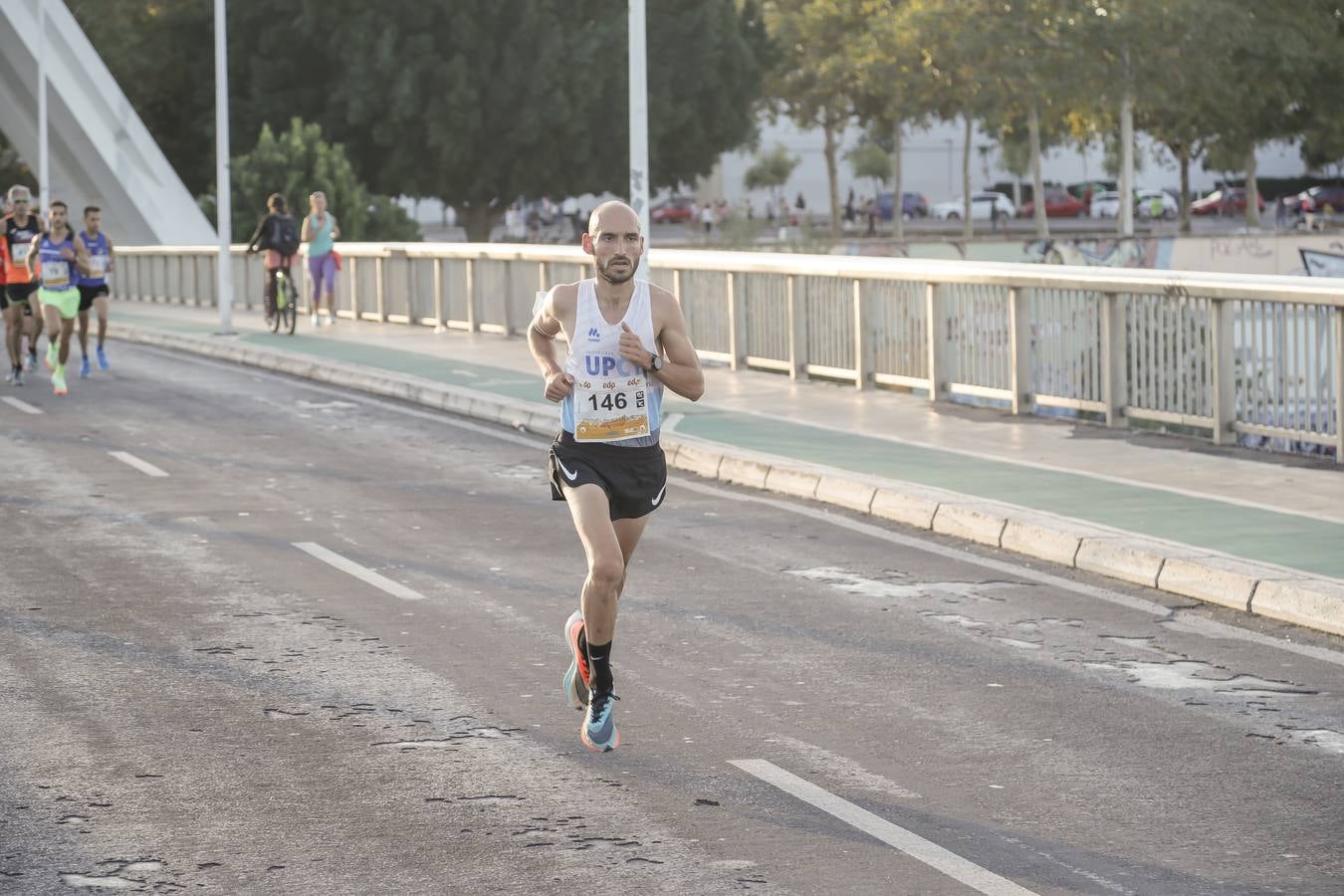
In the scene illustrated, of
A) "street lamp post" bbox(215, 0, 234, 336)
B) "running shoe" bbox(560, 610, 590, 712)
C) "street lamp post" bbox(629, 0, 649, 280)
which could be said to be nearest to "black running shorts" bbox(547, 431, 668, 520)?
"running shoe" bbox(560, 610, 590, 712)

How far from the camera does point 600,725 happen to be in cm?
767

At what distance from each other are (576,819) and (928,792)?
1.18m

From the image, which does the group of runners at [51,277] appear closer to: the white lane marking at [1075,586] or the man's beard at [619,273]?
the white lane marking at [1075,586]

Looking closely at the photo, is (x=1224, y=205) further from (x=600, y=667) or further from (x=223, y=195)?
(x=600, y=667)

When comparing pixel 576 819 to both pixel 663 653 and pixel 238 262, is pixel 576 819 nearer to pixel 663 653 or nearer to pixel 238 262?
pixel 663 653

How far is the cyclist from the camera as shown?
31.3 m

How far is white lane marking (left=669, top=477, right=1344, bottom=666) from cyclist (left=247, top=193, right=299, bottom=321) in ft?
57.4

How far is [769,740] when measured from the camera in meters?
7.88

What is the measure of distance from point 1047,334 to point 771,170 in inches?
3876

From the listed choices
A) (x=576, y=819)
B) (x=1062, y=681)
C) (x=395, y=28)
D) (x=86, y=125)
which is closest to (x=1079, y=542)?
(x=1062, y=681)

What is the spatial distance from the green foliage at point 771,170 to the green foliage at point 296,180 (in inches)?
2452

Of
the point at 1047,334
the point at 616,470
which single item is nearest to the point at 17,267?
the point at 1047,334

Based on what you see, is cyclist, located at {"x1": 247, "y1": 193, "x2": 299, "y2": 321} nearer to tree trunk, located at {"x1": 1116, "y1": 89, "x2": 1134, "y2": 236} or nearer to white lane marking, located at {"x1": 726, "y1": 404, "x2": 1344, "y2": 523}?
white lane marking, located at {"x1": 726, "y1": 404, "x2": 1344, "y2": 523}

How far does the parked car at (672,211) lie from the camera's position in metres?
109
